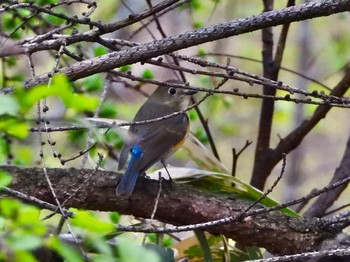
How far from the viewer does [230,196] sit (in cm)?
351

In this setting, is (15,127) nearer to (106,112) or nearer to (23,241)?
(23,241)

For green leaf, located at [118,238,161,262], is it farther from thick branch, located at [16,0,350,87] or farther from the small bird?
the small bird

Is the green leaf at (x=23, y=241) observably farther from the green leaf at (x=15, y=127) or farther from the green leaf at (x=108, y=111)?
the green leaf at (x=108, y=111)

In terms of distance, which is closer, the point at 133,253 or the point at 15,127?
the point at 133,253

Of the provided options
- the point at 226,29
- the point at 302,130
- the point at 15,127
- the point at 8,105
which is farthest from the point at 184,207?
the point at 8,105

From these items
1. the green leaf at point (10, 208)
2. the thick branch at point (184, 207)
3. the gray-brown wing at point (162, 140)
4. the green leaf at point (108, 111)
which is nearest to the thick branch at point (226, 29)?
the thick branch at point (184, 207)

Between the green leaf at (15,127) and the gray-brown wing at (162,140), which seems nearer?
the green leaf at (15,127)

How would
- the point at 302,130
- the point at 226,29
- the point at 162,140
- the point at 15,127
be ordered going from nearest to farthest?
the point at 15,127
the point at 226,29
the point at 302,130
the point at 162,140

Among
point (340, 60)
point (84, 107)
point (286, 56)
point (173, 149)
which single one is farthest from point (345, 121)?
point (84, 107)

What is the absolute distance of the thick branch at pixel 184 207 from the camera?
3.28m

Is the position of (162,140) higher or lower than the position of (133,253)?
higher

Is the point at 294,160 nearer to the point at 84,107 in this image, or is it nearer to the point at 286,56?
the point at 286,56

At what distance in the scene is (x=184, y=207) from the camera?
3.38m

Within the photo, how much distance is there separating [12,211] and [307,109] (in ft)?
23.4
